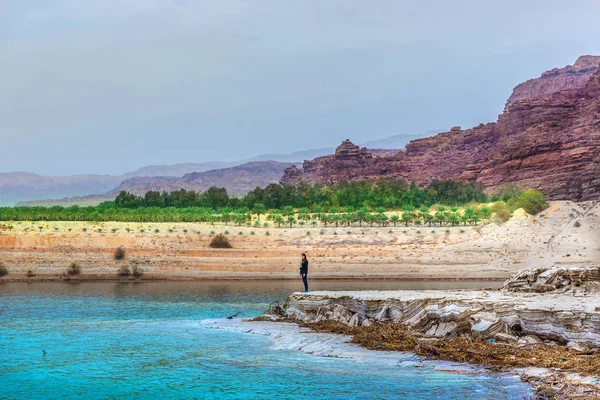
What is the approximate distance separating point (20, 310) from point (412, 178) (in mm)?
121342

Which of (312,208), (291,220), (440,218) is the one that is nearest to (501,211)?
(440,218)

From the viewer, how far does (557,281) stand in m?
20.4

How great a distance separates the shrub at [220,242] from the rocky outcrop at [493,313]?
38.7m

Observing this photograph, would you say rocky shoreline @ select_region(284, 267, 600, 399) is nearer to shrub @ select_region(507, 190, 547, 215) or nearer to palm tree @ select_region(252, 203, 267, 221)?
shrub @ select_region(507, 190, 547, 215)

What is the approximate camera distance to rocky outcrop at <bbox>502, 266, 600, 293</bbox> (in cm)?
1966

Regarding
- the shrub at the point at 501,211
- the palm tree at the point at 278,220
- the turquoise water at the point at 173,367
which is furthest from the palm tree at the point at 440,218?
the turquoise water at the point at 173,367

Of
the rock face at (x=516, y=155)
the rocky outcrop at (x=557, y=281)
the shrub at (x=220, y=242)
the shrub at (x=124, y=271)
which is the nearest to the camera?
the rocky outcrop at (x=557, y=281)

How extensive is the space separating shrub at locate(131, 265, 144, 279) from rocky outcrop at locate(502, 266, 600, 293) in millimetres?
34909

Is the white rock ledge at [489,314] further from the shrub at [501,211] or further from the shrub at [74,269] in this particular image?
the shrub at [501,211]

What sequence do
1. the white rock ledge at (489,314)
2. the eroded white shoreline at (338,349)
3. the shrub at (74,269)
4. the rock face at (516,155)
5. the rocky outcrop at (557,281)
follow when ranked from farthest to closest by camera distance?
the rock face at (516,155) → the shrub at (74,269) → the rocky outcrop at (557,281) → the white rock ledge at (489,314) → the eroded white shoreline at (338,349)

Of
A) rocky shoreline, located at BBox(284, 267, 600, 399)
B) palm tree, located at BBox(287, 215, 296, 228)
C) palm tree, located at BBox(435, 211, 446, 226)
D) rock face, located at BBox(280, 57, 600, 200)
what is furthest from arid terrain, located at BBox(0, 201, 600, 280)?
rock face, located at BBox(280, 57, 600, 200)

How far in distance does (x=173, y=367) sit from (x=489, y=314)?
7142 millimetres

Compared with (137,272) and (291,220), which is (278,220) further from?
(137,272)

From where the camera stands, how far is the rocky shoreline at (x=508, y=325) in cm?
1448
